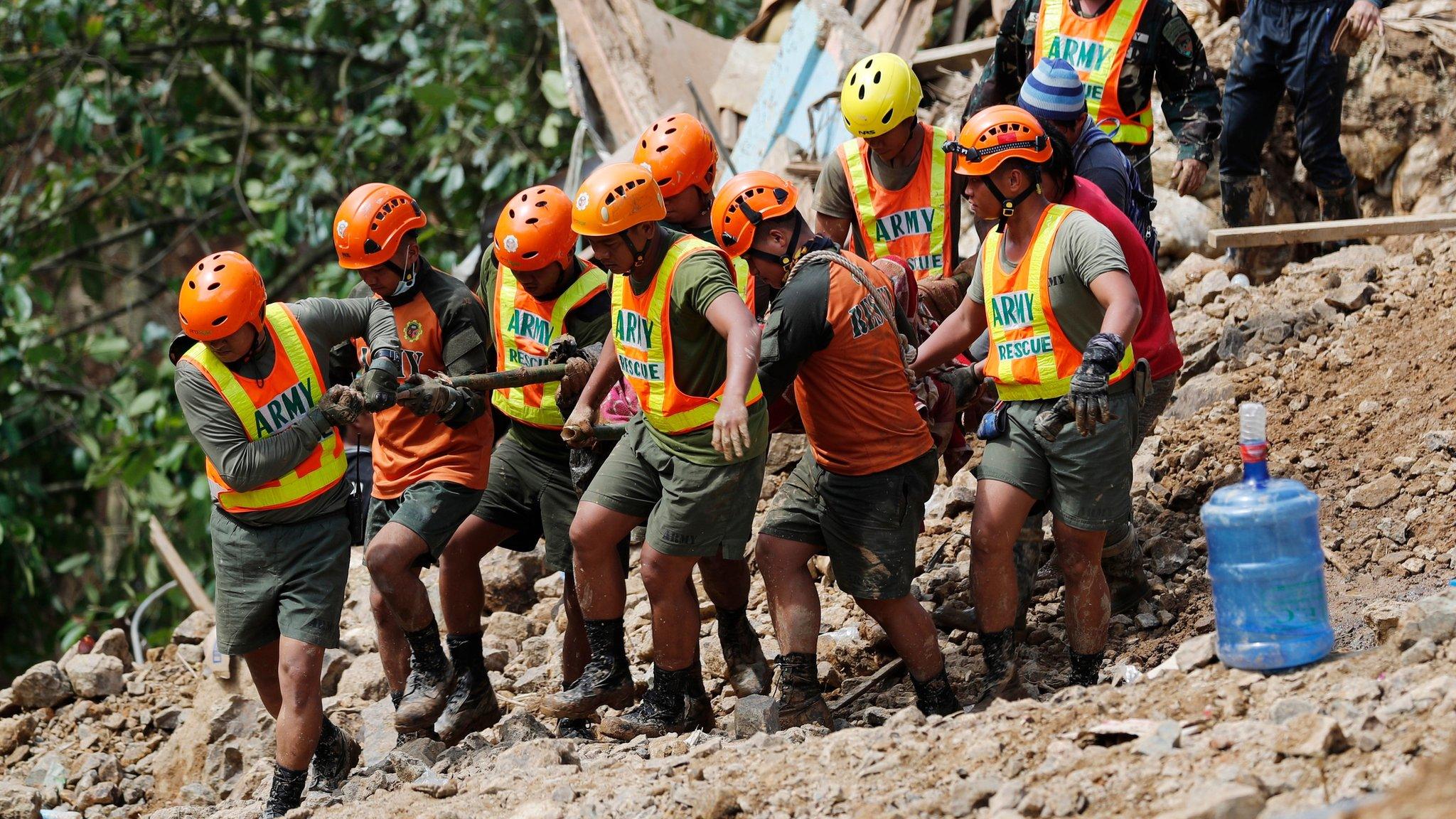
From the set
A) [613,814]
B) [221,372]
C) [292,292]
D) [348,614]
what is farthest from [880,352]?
[292,292]

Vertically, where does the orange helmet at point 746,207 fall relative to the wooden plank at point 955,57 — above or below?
below

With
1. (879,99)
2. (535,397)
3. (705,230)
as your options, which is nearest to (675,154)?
(705,230)

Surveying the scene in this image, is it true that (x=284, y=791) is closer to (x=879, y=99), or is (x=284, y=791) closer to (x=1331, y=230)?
(x=879, y=99)

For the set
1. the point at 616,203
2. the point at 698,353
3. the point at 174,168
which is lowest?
the point at 698,353

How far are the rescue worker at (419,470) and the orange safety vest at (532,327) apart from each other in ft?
0.45

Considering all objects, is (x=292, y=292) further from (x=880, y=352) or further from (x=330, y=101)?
(x=880, y=352)

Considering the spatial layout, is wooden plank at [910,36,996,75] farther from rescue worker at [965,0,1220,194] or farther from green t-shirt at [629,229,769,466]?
green t-shirt at [629,229,769,466]

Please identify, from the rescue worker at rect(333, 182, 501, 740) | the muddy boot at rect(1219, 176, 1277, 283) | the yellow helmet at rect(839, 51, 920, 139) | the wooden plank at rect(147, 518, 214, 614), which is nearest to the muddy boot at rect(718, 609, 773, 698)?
the rescue worker at rect(333, 182, 501, 740)

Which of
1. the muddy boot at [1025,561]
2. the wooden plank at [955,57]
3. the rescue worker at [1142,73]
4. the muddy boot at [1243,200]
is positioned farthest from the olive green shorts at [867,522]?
the wooden plank at [955,57]

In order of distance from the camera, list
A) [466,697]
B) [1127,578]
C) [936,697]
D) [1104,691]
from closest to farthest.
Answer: [1104,691]
[936,697]
[466,697]
[1127,578]

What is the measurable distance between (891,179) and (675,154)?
1.05m

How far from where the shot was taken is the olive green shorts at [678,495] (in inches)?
207

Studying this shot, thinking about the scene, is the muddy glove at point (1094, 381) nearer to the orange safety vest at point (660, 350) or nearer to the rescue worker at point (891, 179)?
the orange safety vest at point (660, 350)

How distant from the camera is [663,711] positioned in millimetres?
5570
